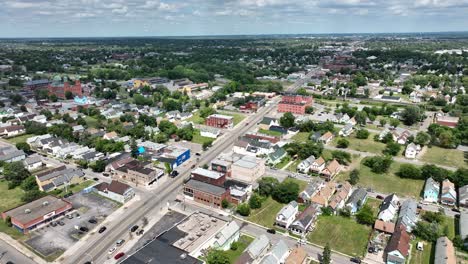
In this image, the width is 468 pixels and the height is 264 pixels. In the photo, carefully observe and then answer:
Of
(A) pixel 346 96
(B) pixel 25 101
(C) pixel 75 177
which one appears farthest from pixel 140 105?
(A) pixel 346 96

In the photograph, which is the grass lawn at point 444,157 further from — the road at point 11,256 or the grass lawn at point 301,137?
the road at point 11,256

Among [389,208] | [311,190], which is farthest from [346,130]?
[389,208]

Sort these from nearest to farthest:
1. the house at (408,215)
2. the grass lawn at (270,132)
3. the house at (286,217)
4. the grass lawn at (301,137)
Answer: the house at (408,215) → the house at (286,217) → the grass lawn at (301,137) → the grass lawn at (270,132)

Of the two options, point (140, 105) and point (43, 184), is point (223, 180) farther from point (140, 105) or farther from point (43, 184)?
point (140, 105)

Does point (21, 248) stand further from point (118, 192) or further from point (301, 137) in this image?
point (301, 137)

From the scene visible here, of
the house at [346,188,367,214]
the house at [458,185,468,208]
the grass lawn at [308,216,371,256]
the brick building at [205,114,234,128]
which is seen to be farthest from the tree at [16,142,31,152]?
the house at [458,185,468,208]

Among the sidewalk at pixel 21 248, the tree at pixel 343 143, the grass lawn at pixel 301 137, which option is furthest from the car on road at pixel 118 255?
the tree at pixel 343 143

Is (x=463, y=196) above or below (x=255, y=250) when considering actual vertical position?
above
